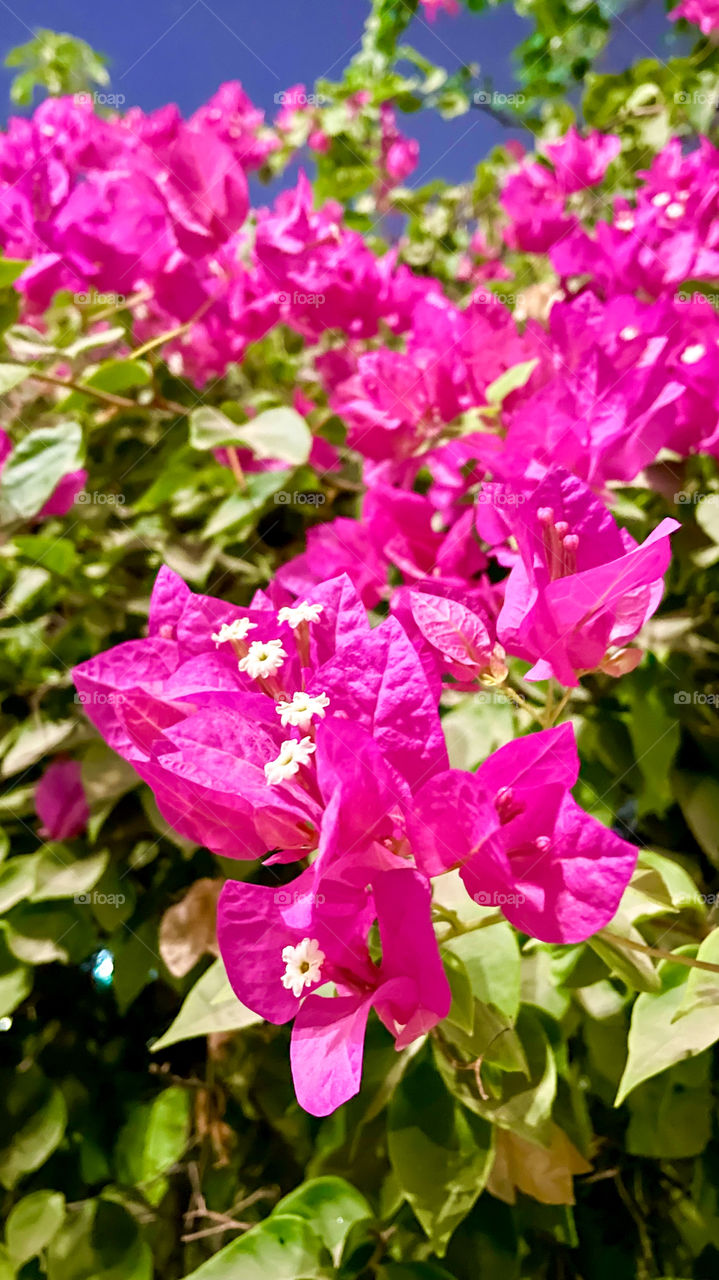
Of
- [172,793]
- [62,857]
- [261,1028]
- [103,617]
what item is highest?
[172,793]

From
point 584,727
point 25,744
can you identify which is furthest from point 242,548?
point 584,727

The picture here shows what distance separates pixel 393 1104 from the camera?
46 centimetres

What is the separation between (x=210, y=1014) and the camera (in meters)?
0.45

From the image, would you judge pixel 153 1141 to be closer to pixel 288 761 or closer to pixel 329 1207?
pixel 329 1207

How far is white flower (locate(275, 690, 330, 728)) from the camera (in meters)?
0.30

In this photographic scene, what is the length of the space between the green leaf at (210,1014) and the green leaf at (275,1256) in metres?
0.10

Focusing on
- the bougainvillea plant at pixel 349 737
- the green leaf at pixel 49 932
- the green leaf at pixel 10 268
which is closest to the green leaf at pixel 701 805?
the bougainvillea plant at pixel 349 737

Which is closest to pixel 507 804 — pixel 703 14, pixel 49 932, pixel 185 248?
pixel 49 932

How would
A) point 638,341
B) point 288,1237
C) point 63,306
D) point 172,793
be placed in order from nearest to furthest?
point 172,793 → point 288,1237 → point 638,341 → point 63,306

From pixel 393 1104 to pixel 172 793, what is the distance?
0.84ft

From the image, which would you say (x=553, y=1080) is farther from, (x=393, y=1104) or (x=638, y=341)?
(x=638, y=341)
